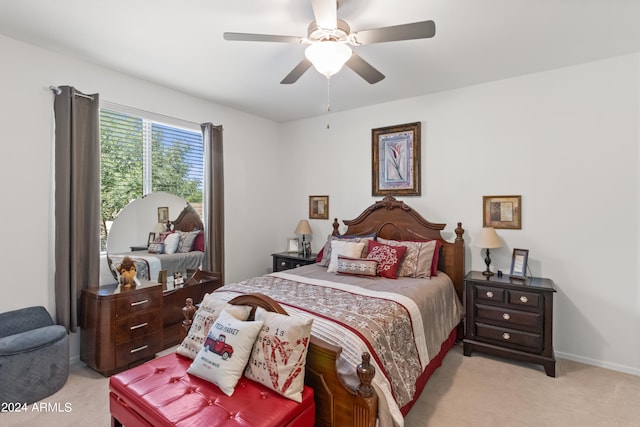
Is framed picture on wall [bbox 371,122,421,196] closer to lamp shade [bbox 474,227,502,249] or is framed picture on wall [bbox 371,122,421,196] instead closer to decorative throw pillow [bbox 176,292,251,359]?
lamp shade [bbox 474,227,502,249]

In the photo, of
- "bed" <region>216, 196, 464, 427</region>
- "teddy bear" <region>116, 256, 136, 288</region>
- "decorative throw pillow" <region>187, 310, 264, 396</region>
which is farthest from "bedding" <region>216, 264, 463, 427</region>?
"teddy bear" <region>116, 256, 136, 288</region>

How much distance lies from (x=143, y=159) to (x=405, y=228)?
9.87 ft

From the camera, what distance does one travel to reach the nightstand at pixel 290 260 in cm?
430

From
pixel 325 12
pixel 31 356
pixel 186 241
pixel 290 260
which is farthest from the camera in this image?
pixel 290 260

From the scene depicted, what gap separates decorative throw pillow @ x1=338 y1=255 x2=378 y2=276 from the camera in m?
3.25

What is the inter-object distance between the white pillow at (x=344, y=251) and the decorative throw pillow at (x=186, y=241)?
5.39 ft

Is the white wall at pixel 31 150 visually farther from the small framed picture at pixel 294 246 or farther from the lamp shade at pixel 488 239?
the lamp shade at pixel 488 239

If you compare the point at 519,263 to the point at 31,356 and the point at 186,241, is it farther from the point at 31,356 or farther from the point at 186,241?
the point at 31,356

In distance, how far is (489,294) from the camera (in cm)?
306

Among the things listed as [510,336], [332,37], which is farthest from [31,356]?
[510,336]

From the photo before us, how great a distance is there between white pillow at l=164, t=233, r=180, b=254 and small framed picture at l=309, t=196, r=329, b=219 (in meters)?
1.86

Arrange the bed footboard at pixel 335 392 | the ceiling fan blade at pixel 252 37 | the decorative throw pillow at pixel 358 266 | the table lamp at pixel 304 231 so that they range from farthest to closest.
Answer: the table lamp at pixel 304 231 < the decorative throw pillow at pixel 358 266 < the ceiling fan blade at pixel 252 37 < the bed footboard at pixel 335 392

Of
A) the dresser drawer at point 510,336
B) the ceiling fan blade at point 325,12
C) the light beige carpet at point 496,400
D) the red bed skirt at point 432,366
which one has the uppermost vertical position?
the ceiling fan blade at point 325,12

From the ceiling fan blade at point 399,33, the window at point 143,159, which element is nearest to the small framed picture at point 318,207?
the window at point 143,159
